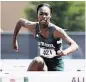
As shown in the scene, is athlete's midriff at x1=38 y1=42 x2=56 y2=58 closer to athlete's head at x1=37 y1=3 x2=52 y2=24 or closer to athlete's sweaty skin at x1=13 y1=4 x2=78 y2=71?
athlete's sweaty skin at x1=13 y1=4 x2=78 y2=71

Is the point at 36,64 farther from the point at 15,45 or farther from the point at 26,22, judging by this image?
the point at 26,22

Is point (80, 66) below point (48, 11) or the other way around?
below

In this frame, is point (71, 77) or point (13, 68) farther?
point (13, 68)

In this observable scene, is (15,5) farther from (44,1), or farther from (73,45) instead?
(73,45)

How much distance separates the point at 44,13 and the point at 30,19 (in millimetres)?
198

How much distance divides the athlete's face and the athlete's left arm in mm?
139

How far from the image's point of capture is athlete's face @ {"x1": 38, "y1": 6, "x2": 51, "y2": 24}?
2.98 m

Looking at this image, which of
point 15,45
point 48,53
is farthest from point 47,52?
point 15,45

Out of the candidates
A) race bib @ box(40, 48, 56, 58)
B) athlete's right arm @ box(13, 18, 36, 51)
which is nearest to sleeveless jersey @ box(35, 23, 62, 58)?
race bib @ box(40, 48, 56, 58)

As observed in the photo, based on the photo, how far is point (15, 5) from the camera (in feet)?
10.4

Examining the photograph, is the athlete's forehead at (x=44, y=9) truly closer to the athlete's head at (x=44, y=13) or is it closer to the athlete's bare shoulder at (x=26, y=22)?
the athlete's head at (x=44, y=13)

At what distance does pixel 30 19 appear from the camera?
3.12 metres

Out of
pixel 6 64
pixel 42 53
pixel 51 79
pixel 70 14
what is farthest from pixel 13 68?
pixel 70 14

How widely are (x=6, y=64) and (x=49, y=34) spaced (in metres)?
0.51
